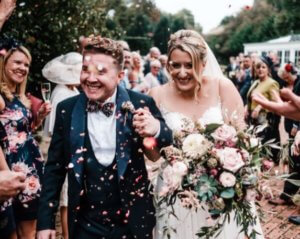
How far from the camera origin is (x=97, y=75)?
2869 millimetres

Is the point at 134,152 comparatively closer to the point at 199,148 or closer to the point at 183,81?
the point at 199,148

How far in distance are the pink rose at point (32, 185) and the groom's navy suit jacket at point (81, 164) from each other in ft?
5.00

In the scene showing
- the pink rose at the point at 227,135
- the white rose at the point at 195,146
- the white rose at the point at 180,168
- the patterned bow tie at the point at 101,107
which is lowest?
the white rose at the point at 180,168

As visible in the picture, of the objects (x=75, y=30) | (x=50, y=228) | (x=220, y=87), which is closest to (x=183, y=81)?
(x=220, y=87)

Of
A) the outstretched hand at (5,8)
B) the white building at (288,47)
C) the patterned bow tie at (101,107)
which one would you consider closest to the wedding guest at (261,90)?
the patterned bow tie at (101,107)

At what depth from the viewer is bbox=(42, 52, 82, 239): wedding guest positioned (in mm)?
5254

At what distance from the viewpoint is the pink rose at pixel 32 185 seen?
14.7 ft

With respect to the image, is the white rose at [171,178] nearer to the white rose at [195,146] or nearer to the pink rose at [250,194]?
the white rose at [195,146]

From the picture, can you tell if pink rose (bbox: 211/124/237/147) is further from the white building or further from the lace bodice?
the white building

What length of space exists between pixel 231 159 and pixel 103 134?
32.1 inches

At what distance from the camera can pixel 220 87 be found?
4059 mm

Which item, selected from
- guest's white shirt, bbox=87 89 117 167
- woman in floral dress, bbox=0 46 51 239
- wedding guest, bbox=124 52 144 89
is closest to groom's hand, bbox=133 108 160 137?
guest's white shirt, bbox=87 89 117 167

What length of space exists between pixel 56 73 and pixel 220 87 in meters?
2.35

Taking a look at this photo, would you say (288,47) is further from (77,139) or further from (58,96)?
(77,139)
